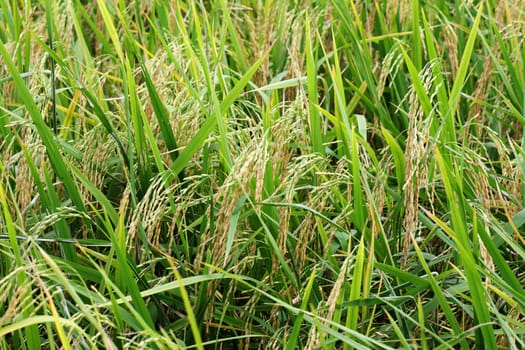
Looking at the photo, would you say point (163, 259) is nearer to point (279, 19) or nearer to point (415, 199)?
point (415, 199)

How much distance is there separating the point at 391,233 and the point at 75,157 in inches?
22.7

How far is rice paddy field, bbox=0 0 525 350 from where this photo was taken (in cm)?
130

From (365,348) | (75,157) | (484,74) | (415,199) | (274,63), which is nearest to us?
(365,348)

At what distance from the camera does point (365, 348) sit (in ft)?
3.97

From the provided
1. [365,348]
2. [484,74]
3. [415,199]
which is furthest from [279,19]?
[365,348]

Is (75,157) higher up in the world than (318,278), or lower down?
higher up

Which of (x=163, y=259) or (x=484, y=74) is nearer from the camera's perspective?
(x=163, y=259)

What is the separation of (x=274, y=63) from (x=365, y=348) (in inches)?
39.8

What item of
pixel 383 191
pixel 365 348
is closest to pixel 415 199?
pixel 383 191

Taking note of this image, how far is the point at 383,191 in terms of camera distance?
1.47 metres

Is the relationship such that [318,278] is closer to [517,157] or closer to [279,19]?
[517,157]

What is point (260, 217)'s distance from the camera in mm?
1344

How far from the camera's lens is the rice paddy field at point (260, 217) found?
1.30m

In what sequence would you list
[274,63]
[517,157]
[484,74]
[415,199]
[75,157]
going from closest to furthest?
[415,199] < [517,157] < [75,157] < [484,74] < [274,63]
